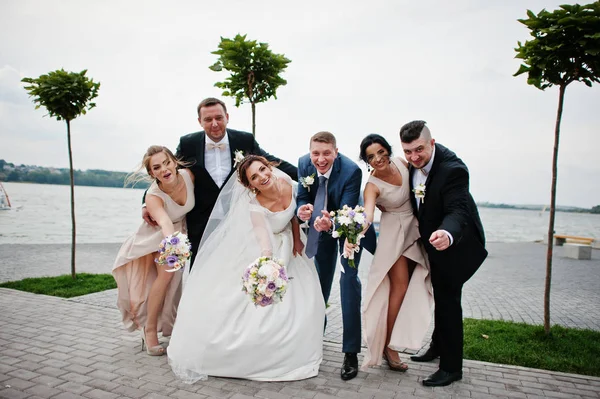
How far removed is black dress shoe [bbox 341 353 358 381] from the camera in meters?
4.36

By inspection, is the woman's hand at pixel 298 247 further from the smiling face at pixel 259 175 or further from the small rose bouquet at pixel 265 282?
the small rose bouquet at pixel 265 282

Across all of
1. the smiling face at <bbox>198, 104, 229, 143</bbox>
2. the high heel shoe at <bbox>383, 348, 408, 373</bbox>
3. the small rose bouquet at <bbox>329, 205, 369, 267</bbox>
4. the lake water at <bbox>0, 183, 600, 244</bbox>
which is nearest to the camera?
the small rose bouquet at <bbox>329, 205, 369, 267</bbox>

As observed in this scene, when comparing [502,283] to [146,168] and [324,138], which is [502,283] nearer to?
[324,138]

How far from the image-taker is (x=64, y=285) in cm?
823

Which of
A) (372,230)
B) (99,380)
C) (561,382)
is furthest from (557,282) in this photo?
(99,380)

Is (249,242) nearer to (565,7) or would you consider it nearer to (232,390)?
(232,390)

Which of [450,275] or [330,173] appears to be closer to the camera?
[450,275]

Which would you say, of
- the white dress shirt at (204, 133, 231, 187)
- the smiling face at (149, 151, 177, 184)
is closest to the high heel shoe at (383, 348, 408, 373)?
the white dress shirt at (204, 133, 231, 187)

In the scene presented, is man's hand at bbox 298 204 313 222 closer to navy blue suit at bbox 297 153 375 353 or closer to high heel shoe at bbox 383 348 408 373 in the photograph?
navy blue suit at bbox 297 153 375 353

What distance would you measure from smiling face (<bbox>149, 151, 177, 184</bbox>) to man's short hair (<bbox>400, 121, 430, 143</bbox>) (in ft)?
8.52

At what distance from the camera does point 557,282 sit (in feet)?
36.4

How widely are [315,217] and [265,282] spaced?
1319 millimetres

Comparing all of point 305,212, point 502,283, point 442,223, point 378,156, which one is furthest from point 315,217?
point 502,283

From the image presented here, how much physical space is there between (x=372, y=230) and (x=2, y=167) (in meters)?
63.4
